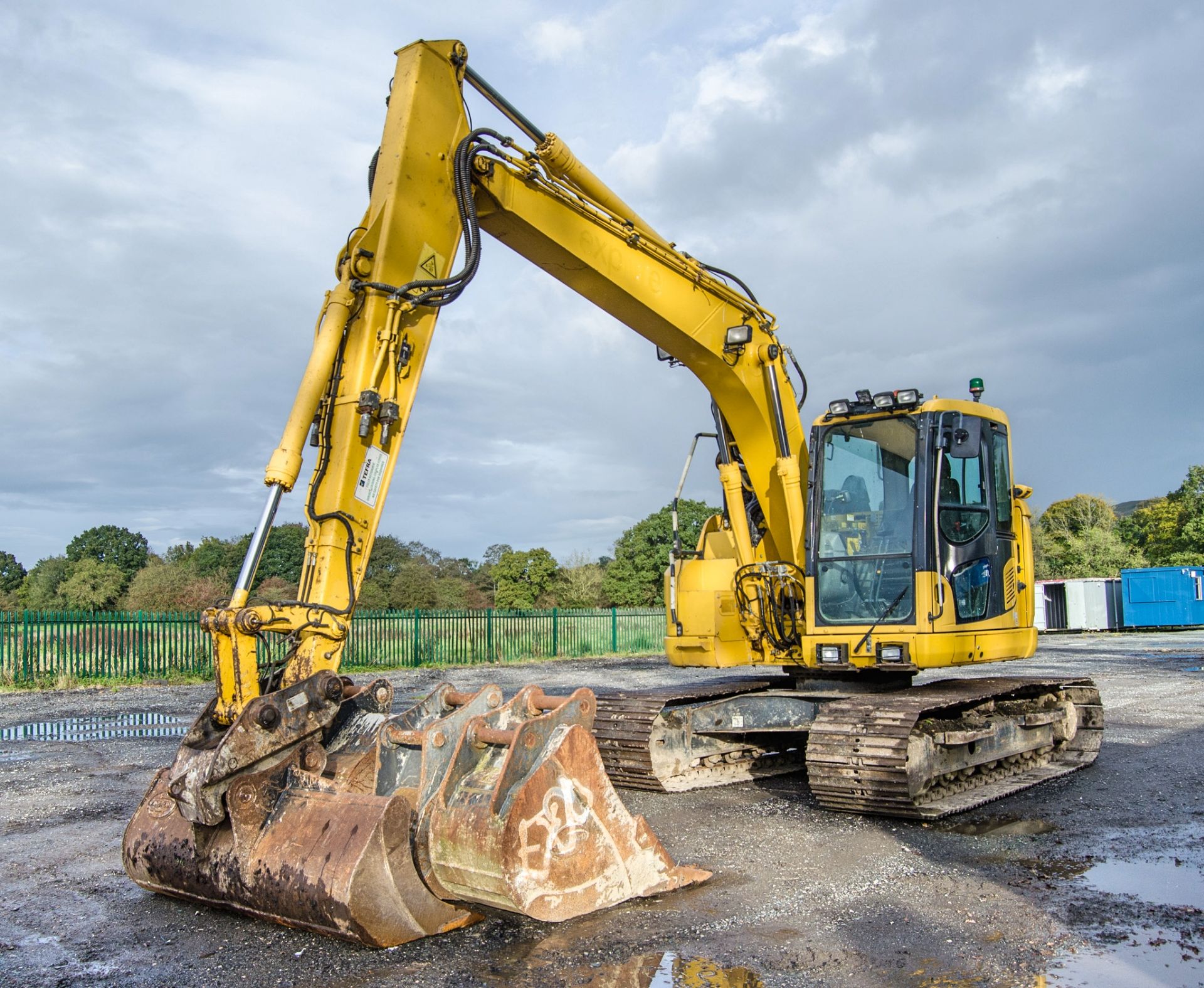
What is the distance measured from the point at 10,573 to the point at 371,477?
46.9 meters

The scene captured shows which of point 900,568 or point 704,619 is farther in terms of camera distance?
point 704,619

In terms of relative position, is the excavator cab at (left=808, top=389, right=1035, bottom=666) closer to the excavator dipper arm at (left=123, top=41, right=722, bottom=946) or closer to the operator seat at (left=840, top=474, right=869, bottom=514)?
the operator seat at (left=840, top=474, right=869, bottom=514)

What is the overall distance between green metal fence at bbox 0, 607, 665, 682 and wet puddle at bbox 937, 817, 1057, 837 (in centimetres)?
1019

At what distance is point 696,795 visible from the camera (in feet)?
24.5

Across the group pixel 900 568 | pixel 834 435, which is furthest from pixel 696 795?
pixel 834 435

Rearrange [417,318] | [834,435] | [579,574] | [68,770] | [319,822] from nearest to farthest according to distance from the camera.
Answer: [319,822] → [417,318] → [834,435] → [68,770] → [579,574]

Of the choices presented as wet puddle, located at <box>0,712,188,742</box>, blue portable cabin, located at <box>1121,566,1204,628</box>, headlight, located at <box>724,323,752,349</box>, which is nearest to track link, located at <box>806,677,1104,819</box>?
headlight, located at <box>724,323,752,349</box>

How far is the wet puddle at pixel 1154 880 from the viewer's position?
4777 millimetres

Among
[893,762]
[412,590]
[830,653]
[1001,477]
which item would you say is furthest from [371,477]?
[412,590]

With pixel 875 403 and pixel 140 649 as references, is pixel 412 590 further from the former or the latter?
pixel 875 403

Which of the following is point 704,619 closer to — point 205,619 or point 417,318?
point 417,318

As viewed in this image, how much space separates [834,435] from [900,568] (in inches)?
47.0

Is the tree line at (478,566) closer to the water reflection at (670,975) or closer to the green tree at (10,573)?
the green tree at (10,573)

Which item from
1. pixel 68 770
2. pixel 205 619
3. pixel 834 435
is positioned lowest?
pixel 68 770
